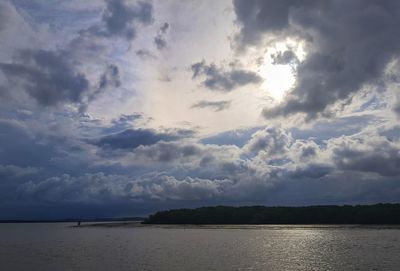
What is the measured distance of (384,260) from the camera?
206ft

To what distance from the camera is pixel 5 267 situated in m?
62.2

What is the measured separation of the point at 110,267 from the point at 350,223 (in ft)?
509

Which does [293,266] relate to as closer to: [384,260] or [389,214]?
[384,260]

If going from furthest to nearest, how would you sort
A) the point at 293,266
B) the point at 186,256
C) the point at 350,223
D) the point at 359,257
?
the point at 350,223, the point at 186,256, the point at 359,257, the point at 293,266

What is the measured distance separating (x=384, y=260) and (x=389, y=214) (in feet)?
423

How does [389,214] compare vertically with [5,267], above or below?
above

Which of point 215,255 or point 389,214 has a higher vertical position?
point 389,214

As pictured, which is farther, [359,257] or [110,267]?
[359,257]

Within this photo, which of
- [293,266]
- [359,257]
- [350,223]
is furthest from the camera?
[350,223]

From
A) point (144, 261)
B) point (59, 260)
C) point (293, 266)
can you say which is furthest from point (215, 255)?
point (59, 260)

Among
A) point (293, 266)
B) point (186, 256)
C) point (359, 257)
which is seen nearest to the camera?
point (293, 266)

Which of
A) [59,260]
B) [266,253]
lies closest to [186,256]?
[266,253]

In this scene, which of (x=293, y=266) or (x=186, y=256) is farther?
(x=186, y=256)

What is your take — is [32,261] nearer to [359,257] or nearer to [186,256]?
[186,256]
